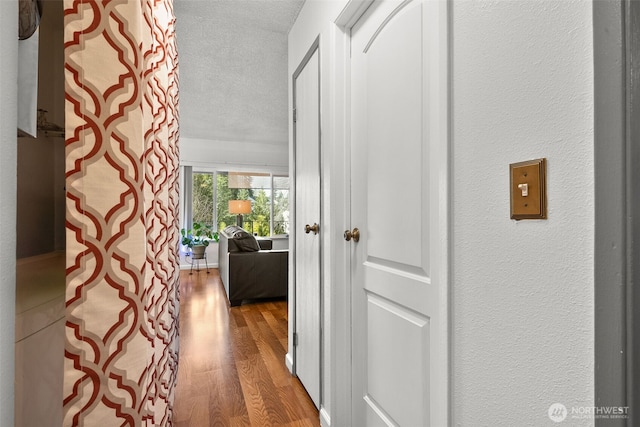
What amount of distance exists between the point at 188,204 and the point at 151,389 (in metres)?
5.91

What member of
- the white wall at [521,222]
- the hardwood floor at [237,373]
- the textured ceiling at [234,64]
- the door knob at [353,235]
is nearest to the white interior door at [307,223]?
the hardwood floor at [237,373]

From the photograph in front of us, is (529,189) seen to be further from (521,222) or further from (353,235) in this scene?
(353,235)

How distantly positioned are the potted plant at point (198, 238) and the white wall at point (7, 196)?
574 centimetres

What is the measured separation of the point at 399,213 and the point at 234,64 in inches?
116

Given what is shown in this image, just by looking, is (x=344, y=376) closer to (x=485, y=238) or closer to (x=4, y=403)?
(x=485, y=238)

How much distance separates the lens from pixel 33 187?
2.31ft

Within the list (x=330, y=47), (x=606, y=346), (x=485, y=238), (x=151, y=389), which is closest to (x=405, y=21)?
(x=330, y=47)

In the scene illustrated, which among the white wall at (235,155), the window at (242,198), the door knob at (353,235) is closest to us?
the door knob at (353,235)

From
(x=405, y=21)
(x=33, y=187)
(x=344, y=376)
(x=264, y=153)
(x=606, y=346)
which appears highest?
(x=264, y=153)

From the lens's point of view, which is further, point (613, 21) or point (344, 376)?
point (344, 376)

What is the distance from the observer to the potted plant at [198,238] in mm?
6105

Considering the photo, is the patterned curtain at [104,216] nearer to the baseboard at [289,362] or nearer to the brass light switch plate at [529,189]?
the brass light switch plate at [529,189]

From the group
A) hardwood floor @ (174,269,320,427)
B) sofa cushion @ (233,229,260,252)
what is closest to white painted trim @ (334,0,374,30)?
hardwood floor @ (174,269,320,427)

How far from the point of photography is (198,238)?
6336 millimetres
